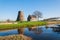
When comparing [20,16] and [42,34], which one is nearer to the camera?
[42,34]

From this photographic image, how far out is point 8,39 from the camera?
27359 mm

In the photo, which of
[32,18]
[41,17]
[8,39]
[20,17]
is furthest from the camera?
[41,17]

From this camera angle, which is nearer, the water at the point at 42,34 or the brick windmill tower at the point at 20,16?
the water at the point at 42,34

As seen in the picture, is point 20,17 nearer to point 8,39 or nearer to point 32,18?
point 32,18

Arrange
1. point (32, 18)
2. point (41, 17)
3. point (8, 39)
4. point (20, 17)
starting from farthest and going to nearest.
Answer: point (41, 17)
point (32, 18)
point (20, 17)
point (8, 39)

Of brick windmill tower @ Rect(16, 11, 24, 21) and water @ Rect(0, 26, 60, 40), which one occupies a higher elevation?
brick windmill tower @ Rect(16, 11, 24, 21)

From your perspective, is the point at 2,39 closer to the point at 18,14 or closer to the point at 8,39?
the point at 8,39

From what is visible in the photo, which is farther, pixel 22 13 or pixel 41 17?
pixel 41 17

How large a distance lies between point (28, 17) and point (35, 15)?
11.4 meters

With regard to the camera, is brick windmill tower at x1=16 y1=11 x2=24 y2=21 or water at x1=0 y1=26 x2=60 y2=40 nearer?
water at x1=0 y1=26 x2=60 y2=40

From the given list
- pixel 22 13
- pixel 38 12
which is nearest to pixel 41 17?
pixel 38 12

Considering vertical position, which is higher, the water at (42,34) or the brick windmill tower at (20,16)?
the brick windmill tower at (20,16)

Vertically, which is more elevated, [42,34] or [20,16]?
[20,16]

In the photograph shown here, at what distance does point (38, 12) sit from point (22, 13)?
2782cm
